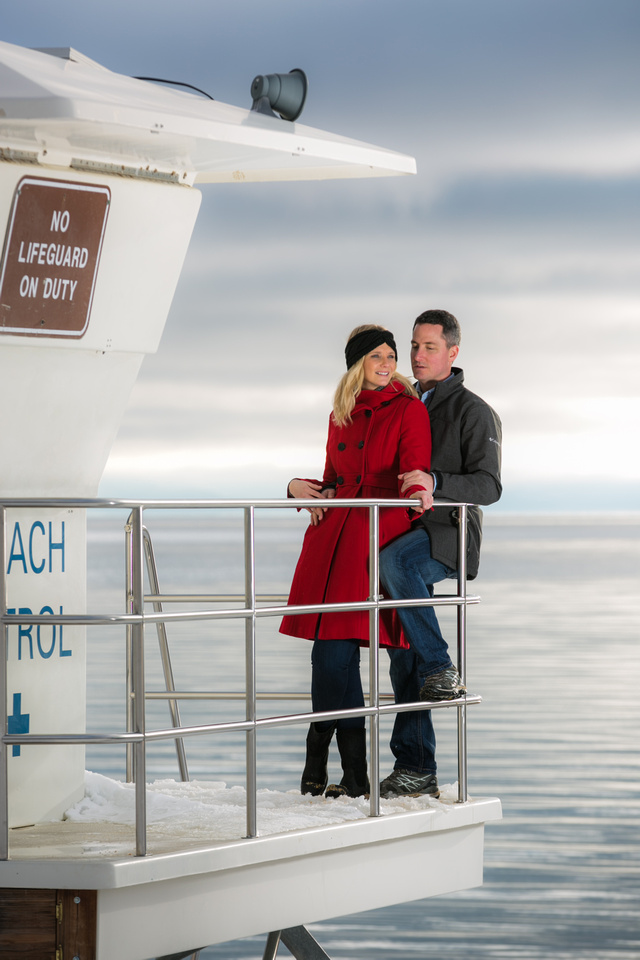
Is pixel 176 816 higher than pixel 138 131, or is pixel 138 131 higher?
pixel 138 131

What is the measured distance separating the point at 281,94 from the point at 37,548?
2073 millimetres

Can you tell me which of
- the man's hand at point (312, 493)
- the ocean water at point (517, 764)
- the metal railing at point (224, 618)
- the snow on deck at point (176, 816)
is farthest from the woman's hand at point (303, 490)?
the ocean water at point (517, 764)

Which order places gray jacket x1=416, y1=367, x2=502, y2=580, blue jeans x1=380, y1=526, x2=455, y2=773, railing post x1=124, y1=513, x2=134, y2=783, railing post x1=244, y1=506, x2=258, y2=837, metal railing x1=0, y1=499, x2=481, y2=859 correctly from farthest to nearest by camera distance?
1. railing post x1=124, y1=513, x2=134, y2=783
2. gray jacket x1=416, y1=367, x2=502, y2=580
3. blue jeans x1=380, y1=526, x2=455, y2=773
4. railing post x1=244, y1=506, x2=258, y2=837
5. metal railing x1=0, y1=499, x2=481, y2=859

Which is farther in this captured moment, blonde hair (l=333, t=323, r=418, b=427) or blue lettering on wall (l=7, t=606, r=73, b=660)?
blonde hair (l=333, t=323, r=418, b=427)

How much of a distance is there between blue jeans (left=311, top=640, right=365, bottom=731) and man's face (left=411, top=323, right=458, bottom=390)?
1.22m

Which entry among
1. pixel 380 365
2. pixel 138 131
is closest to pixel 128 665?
pixel 380 365

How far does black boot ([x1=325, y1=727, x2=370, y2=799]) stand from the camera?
215 inches

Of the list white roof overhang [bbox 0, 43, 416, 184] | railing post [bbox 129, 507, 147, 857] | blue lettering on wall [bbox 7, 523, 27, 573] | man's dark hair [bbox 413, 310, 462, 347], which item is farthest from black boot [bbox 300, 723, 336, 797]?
white roof overhang [bbox 0, 43, 416, 184]

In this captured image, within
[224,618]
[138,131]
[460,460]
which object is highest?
[138,131]

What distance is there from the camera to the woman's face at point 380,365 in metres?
5.33

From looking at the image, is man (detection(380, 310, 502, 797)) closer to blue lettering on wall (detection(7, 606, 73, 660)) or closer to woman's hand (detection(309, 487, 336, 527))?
woman's hand (detection(309, 487, 336, 527))

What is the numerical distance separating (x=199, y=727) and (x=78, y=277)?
185 cm

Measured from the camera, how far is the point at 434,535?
5.33m

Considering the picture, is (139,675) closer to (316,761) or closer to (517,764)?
(316,761)
